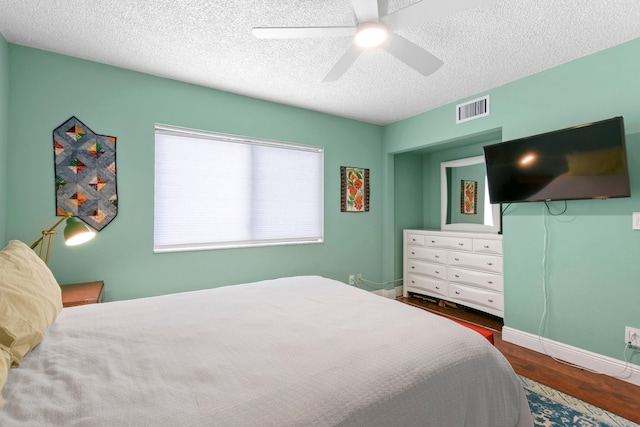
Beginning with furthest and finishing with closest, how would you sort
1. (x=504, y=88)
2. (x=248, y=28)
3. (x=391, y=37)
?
(x=504, y=88)
(x=248, y=28)
(x=391, y=37)

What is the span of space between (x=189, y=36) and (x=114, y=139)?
44.6 inches

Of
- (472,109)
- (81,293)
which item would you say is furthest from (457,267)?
(81,293)

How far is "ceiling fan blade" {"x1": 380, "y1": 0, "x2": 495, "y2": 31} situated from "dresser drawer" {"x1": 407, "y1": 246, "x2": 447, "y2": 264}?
9.46 ft

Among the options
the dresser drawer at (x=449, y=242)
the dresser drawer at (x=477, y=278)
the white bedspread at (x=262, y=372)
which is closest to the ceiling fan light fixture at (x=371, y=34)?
the white bedspread at (x=262, y=372)

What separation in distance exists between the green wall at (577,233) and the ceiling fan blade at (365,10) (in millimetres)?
2016

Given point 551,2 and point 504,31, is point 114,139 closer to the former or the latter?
point 504,31

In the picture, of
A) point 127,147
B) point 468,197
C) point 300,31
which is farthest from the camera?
point 468,197

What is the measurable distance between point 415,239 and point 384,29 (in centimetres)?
306

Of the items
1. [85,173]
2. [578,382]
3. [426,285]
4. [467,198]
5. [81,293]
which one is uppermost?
[85,173]

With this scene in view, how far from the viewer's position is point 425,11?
59.8 inches

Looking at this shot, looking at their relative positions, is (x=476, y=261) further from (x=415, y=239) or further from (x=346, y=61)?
(x=346, y=61)

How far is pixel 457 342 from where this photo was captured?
127cm

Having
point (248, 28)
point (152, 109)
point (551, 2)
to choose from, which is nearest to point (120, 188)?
point (152, 109)

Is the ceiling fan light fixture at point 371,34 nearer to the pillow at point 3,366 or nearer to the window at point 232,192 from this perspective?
the window at point 232,192
